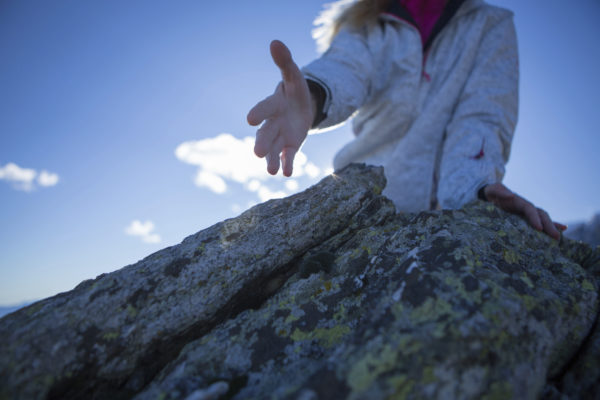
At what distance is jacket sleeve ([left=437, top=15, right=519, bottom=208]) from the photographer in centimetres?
485

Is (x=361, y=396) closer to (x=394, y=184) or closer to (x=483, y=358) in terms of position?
(x=483, y=358)

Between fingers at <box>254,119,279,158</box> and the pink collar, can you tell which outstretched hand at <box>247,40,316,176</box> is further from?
the pink collar

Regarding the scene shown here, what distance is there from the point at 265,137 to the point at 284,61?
1071 mm

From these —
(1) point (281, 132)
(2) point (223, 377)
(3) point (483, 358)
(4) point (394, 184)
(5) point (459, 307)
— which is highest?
(1) point (281, 132)

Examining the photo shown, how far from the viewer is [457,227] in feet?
9.18

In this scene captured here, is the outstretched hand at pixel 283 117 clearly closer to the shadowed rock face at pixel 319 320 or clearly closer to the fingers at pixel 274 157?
the fingers at pixel 274 157

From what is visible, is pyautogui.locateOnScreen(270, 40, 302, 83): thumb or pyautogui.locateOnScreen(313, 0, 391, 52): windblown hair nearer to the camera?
pyautogui.locateOnScreen(270, 40, 302, 83): thumb

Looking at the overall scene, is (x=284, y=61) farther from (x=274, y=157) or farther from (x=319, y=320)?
(x=319, y=320)

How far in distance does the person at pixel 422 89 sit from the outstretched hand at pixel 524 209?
66cm

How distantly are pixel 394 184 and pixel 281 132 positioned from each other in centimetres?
369

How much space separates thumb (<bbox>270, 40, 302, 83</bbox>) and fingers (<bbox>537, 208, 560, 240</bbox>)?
3.91m

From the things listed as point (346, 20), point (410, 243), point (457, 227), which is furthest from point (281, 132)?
point (346, 20)

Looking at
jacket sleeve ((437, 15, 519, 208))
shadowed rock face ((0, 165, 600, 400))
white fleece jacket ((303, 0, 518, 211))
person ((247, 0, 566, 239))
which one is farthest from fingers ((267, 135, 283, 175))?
jacket sleeve ((437, 15, 519, 208))

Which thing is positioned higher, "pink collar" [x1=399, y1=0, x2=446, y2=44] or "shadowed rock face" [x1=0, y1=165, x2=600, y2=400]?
"pink collar" [x1=399, y1=0, x2=446, y2=44]
